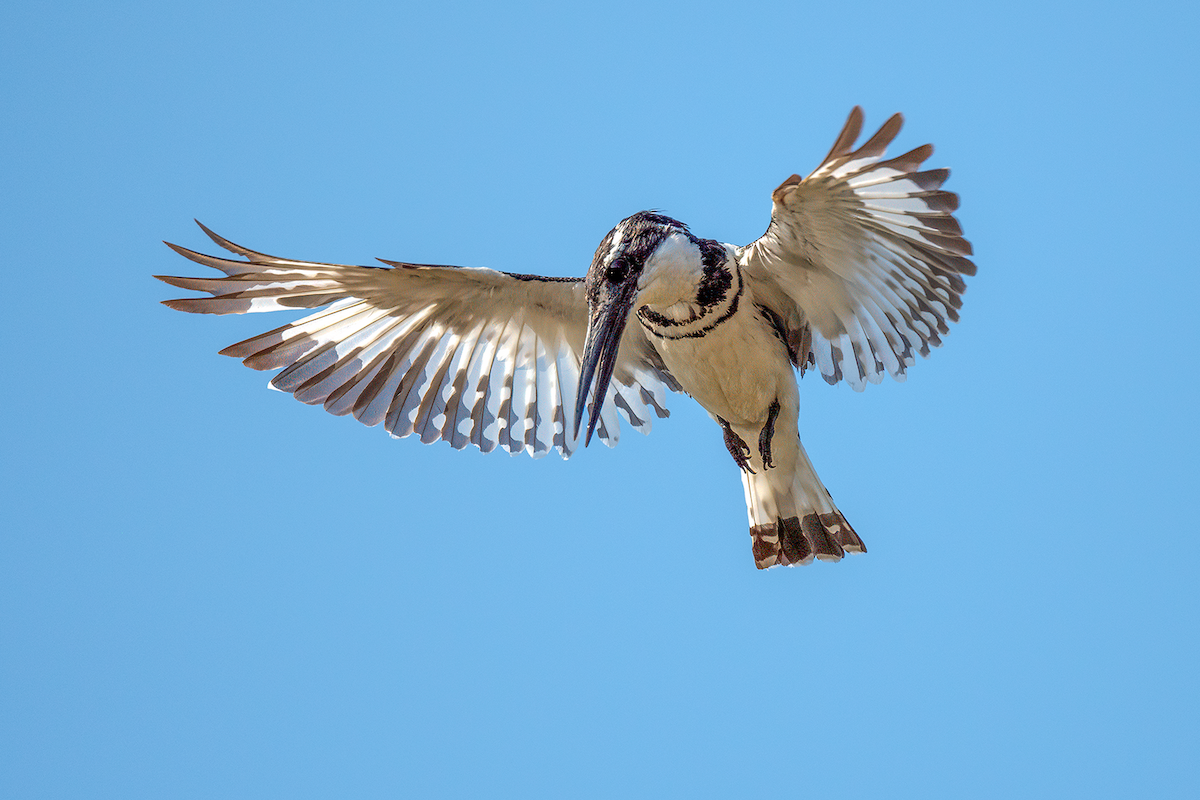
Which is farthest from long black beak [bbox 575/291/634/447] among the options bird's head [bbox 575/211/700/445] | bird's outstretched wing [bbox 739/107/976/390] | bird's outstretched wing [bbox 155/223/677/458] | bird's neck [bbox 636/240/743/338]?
bird's outstretched wing [bbox 155/223/677/458]

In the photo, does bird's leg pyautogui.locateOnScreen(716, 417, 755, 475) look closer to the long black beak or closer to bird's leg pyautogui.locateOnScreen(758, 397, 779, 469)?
bird's leg pyautogui.locateOnScreen(758, 397, 779, 469)

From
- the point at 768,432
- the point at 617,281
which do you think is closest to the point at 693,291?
the point at 617,281

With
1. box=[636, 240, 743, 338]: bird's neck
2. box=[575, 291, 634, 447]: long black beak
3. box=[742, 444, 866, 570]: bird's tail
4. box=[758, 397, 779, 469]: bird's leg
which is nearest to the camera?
box=[575, 291, 634, 447]: long black beak

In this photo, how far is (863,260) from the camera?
6410 mm

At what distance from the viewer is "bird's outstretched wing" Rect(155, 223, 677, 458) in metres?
6.79

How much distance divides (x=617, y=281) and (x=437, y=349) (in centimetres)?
179

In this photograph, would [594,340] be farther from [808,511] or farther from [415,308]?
[808,511]

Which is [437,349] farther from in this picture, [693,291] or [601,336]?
[693,291]

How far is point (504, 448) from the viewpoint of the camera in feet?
25.2

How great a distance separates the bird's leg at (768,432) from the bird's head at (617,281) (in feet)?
4.10

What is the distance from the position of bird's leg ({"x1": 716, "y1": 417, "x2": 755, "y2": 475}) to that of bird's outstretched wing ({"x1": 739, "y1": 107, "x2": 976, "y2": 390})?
0.62 meters

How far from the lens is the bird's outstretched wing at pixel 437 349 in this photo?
679 cm

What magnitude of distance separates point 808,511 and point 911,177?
2.55 metres

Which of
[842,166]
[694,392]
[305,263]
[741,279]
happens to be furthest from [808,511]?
[305,263]
